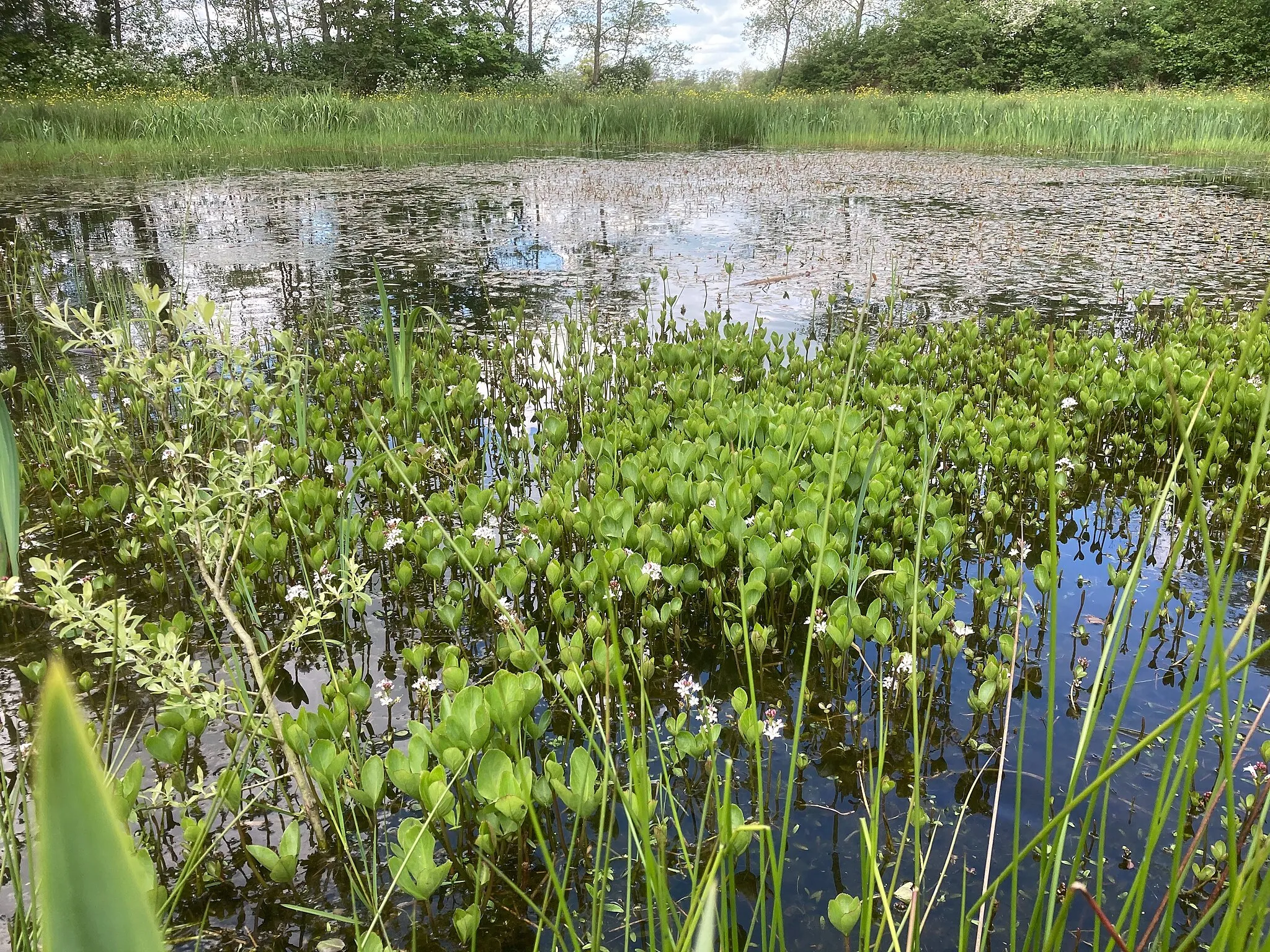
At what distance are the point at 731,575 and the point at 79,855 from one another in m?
2.75

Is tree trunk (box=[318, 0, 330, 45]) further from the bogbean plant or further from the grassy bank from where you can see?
the bogbean plant

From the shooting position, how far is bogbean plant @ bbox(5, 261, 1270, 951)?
1676 mm

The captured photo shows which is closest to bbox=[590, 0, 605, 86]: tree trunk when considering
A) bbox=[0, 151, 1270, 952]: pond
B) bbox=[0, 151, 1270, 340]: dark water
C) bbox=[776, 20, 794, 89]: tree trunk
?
bbox=[776, 20, 794, 89]: tree trunk

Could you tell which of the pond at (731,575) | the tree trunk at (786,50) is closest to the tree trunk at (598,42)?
the tree trunk at (786,50)

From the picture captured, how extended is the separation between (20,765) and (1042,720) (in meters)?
2.69

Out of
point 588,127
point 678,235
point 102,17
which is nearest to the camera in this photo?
point 678,235

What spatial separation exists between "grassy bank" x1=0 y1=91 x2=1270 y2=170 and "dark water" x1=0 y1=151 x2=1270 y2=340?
3.45 m

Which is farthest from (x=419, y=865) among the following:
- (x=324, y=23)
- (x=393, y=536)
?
(x=324, y=23)

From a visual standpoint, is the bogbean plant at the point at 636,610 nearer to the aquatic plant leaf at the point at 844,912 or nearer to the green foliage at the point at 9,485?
the aquatic plant leaf at the point at 844,912

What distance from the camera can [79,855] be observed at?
340 millimetres

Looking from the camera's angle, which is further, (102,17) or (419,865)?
(102,17)

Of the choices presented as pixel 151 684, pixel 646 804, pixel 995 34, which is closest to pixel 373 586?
pixel 151 684

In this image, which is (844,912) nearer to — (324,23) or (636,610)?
(636,610)

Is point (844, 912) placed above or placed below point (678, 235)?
below
